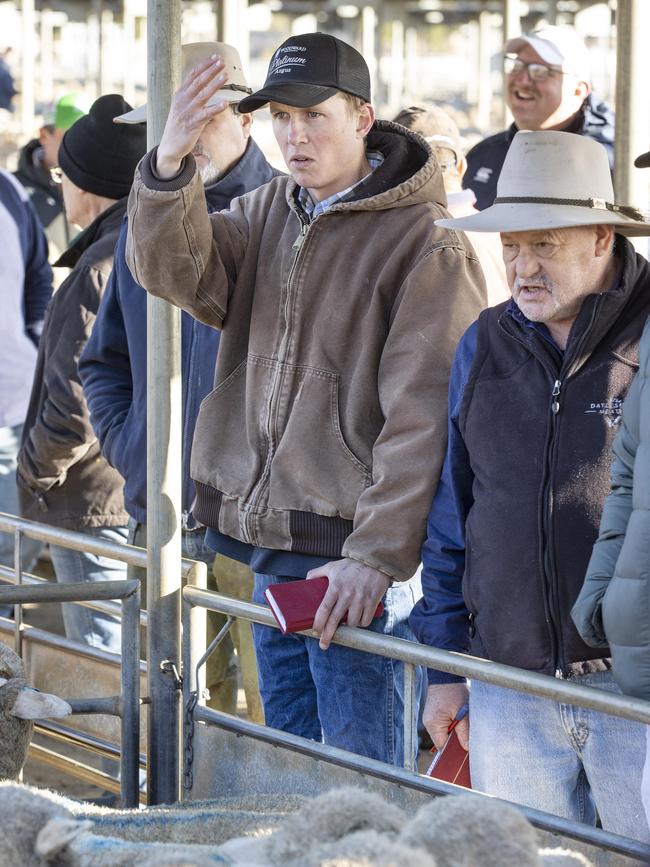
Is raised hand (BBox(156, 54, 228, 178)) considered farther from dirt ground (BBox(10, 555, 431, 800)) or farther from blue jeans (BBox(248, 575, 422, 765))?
dirt ground (BBox(10, 555, 431, 800))

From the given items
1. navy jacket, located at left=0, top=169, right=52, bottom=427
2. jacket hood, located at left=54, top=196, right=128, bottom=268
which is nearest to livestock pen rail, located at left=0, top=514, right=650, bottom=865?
jacket hood, located at left=54, top=196, right=128, bottom=268

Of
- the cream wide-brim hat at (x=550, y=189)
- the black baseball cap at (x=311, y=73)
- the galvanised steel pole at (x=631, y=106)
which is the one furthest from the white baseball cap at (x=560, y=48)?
the cream wide-brim hat at (x=550, y=189)

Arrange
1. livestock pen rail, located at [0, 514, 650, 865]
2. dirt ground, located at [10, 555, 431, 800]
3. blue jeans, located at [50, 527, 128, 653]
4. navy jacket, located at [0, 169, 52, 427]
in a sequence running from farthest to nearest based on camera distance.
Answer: navy jacket, located at [0, 169, 52, 427], dirt ground, located at [10, 555, 431, 800], blue jeans, located at [50, 527, 128, 653], livestock pen rail, located at [0, 514, 650, 865]

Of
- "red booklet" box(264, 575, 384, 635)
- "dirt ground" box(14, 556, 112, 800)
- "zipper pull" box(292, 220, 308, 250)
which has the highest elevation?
"zipper pull" box(292, 220, 308, 250)

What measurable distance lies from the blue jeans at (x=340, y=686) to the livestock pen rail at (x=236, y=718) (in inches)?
12.3

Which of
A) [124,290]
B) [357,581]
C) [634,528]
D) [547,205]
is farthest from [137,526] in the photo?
[634,528]

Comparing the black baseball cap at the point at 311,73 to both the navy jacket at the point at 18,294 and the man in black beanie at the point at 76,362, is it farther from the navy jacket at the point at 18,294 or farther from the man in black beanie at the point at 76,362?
the navy jacket at the point at 18,294

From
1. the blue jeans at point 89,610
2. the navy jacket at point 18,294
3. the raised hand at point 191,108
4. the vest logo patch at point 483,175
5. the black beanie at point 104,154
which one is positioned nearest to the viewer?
the raised hand at point 191,108

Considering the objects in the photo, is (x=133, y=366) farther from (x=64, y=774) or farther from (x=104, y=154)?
(x=64, y=774)

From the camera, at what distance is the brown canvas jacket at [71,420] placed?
4199 millimetres

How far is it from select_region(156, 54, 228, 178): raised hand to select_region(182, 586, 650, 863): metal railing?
91 centimetres

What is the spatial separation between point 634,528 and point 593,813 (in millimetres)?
709

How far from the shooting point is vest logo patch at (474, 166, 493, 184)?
5.95 m

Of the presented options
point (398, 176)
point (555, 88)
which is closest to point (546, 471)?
point (398, 176)
